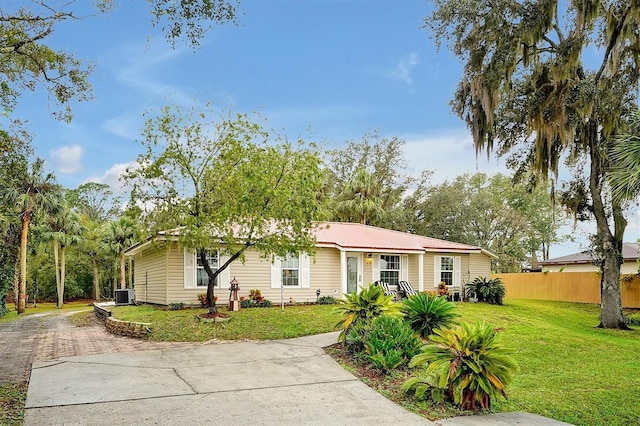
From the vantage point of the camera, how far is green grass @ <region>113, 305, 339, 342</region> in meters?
11.7

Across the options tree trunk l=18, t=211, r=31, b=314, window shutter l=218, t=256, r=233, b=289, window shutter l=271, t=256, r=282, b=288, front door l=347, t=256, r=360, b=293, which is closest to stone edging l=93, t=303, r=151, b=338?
window shutter l=218, t=256, r=233, b=289

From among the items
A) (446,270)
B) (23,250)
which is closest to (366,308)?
(446,270)

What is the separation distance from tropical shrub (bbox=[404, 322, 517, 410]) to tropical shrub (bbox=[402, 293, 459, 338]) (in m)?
2.55

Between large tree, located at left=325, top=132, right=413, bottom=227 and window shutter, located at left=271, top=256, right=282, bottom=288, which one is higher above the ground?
large tree, located at left=325, top=132, right=413, bottom=227

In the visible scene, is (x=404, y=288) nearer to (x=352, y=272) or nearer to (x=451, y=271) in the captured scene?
(x=352, y=272)

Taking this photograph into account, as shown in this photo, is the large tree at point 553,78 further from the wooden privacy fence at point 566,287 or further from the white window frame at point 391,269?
the wooden privacy fence at point 566,287

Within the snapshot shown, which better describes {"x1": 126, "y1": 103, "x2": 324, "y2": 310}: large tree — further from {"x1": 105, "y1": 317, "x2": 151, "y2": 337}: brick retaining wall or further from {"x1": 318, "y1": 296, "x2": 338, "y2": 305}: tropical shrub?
{"x1": 318, "y1": 296, "x2": 338, "y2": 305}: tropical shrub

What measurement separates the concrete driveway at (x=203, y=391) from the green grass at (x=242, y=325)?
6.48 feet

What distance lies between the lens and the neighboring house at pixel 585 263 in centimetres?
2288

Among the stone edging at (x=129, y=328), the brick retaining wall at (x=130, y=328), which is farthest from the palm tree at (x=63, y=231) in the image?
the brick retaining wall at (x=130, y=328)

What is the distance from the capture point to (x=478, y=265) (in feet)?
75.2

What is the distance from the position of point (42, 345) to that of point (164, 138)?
18.3 feet

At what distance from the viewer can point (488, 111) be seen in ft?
48.5

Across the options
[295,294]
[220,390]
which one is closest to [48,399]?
[220,390]
